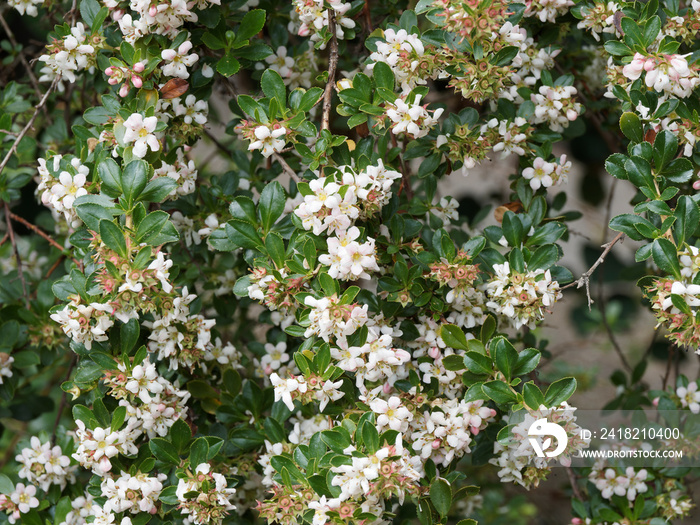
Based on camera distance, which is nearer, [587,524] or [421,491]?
[421,491]

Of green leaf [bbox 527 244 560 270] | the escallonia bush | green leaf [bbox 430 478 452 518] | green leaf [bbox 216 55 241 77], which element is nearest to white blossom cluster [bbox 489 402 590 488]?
the escallonia bush

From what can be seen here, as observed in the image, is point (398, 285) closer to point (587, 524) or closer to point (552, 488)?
point (587, 524)

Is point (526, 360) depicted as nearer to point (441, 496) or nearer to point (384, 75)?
point (441, 496)

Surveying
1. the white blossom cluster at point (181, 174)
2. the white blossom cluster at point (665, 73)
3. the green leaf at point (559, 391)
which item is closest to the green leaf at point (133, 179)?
the white blossom cluster at point (181, 174)

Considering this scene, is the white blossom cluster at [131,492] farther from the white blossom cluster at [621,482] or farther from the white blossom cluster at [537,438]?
the white blossom cluster at [621,482]

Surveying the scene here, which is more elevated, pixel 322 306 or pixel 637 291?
pixel 637 291

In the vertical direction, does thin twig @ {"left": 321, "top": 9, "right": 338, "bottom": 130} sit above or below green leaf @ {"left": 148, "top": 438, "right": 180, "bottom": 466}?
above

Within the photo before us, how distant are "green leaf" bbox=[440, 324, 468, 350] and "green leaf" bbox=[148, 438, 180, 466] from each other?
1.86 feet

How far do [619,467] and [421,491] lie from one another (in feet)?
2.09

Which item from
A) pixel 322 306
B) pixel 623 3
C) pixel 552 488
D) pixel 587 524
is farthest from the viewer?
pixel 552 488

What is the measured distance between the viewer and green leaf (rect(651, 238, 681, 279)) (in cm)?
117

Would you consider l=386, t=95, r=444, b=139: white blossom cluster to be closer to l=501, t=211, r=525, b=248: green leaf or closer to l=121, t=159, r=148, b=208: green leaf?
l=501, t=211, r=525, b=248: green leaf

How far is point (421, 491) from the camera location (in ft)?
4.17

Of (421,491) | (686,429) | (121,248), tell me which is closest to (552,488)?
(686,429)
